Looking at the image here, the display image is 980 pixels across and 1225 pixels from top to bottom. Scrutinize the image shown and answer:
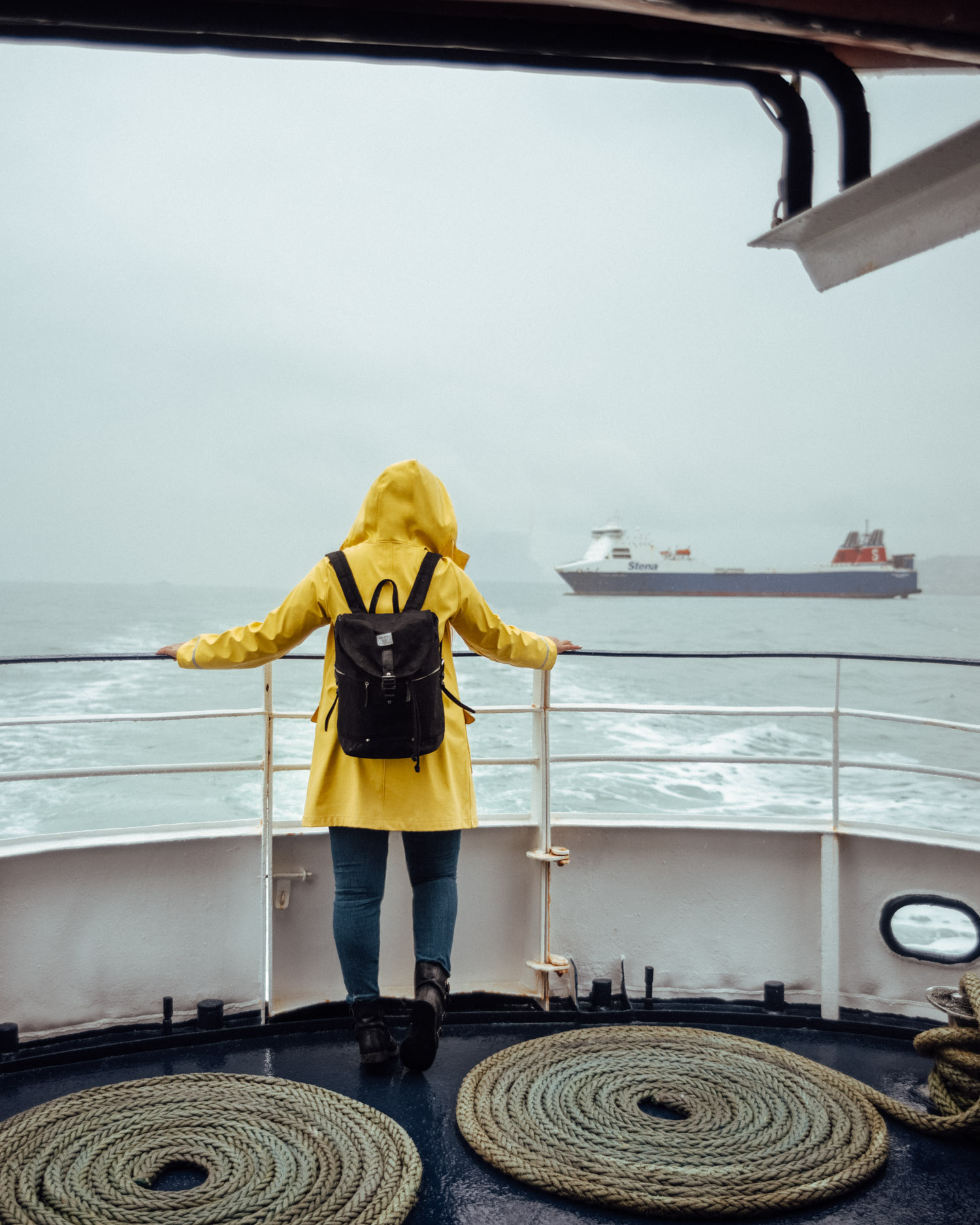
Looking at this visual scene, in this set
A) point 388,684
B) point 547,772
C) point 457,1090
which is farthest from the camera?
point 547,772

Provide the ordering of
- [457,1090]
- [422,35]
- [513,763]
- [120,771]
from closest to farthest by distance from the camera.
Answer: [422,35] < [457,1090] < [120,771] < [513,763]

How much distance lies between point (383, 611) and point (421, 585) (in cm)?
10

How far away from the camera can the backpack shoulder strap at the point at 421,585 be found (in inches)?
75.7

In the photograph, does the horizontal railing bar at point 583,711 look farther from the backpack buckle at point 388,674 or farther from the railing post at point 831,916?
the backpack buckle at point 388,674

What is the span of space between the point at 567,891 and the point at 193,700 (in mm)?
13083

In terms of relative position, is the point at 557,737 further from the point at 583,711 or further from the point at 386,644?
the point at 386,644

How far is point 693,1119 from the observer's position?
1881mm

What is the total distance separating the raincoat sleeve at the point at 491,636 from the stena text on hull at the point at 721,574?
103 ft

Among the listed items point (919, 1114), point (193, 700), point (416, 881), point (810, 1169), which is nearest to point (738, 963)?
point (919, 1114)

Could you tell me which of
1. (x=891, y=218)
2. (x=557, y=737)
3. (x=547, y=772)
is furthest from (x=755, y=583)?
(x=891, y=218)

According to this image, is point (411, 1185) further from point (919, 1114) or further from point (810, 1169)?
point (919, 1114)

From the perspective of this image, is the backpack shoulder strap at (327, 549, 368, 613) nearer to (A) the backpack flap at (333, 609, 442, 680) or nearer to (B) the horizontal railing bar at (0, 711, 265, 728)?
(A) the backpack flap at (333, 609, 442, 680)

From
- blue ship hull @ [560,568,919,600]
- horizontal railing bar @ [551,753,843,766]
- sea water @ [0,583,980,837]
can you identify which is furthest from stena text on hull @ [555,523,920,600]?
horizontal railing bar @ [551,753,843,766]

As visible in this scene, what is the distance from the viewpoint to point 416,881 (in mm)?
2047
